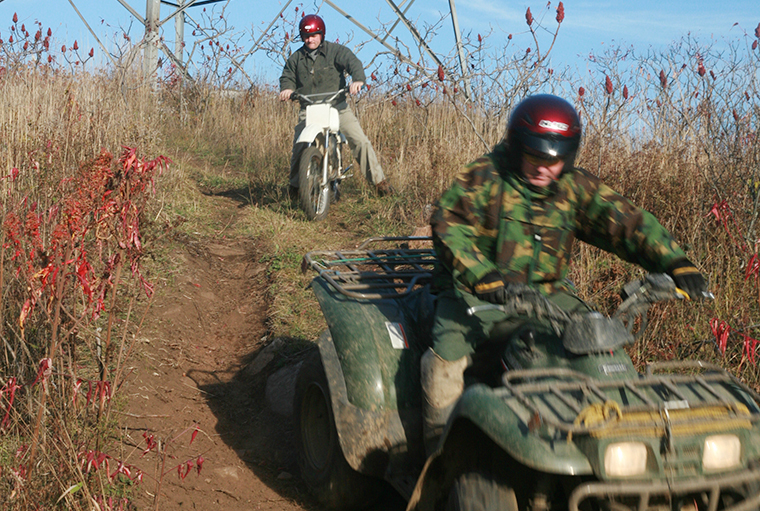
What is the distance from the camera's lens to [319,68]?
7.85 m

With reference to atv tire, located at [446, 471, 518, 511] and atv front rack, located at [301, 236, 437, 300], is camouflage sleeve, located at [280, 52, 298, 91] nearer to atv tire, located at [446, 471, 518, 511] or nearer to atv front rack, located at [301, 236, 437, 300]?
atv front rack, located at [301, 236, 437, 300]

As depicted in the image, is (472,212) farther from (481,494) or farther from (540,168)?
(481,494)

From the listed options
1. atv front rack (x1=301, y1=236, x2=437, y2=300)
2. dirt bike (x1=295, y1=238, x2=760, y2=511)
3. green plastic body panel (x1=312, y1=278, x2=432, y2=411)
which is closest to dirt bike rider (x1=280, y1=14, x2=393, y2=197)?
atv front rack (x1=301, y1=236, x2=437, y2=300)

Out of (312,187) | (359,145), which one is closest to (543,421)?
(312,187)

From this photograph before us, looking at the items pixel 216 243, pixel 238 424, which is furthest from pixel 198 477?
pixel 216 243

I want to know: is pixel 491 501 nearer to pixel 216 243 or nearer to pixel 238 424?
pixel 238 424

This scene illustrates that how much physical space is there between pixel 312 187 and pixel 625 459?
233 inches

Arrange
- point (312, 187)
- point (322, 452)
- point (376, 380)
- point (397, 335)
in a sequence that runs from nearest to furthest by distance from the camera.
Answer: point (376, 380), point (397, 335), point (322, 452), point (312, 187)

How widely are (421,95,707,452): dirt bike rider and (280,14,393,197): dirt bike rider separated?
5036mm

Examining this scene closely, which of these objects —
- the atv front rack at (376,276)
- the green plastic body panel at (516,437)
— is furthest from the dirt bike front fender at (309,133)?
the green plastic body panel at (516,437)

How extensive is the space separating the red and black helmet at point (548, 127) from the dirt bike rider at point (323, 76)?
5.16 metres

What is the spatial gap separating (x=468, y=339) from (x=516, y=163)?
691mm

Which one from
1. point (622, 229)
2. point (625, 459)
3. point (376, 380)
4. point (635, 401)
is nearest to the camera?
point (625, 459)

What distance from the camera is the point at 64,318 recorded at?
3.08m
